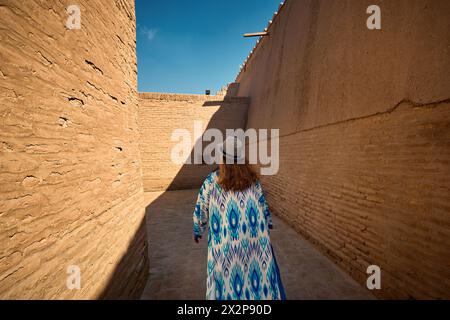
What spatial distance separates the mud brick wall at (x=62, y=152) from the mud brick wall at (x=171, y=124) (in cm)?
757

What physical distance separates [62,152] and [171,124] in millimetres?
8832

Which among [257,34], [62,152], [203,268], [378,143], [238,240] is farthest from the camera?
[257,34]

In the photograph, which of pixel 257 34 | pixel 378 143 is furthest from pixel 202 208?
pixel 257 34

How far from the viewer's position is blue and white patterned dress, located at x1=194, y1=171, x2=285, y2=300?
1.90 m

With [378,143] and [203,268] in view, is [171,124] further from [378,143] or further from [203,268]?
[378,143]

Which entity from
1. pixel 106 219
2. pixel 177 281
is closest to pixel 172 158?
pixel 177 281

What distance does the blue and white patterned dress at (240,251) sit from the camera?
74.7 inches

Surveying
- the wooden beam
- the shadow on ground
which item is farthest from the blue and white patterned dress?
the wooden beam

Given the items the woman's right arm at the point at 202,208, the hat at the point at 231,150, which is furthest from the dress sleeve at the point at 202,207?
the hat at the point at 231,150

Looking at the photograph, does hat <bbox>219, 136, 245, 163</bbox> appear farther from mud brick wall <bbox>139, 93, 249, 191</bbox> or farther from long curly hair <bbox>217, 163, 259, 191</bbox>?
mud brick wall <bbox>139, 93, 249, 191</bbox>

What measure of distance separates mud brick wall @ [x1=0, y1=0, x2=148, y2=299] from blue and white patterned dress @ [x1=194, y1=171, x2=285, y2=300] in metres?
1.07

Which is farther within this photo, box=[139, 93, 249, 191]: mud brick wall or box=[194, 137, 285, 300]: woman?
box=[139, 93, 249, 191]: mud brick wall

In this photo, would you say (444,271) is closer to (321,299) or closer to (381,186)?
(381,186)

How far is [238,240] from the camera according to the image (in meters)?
1.91
